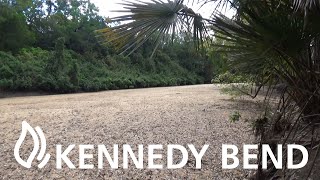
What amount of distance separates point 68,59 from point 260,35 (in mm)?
21719

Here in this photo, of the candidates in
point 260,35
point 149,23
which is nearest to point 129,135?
point 149,23

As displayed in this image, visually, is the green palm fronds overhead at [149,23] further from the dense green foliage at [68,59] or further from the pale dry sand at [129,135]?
the dense green foliage at [68,59]

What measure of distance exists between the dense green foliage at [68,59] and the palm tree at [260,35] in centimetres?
904

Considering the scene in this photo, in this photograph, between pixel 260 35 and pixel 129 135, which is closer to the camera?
pixel 260 35

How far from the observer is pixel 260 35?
7.81 ft

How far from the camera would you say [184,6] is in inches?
A: 106

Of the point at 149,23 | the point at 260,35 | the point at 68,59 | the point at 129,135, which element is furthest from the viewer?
the point at 68,59

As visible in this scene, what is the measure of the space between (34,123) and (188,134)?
315 cm

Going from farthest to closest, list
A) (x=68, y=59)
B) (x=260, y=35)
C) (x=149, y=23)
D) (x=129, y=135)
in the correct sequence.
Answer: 1. (x=68, y=59)
2. (x=129, y=135)
3. (x=149, y=23)
4. (x=260, y=35)

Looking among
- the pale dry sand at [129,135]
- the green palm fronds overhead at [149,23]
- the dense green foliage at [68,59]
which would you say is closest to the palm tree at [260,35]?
the green palm fronds overhead at [149,23]

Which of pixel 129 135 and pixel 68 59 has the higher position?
pixel 68 59

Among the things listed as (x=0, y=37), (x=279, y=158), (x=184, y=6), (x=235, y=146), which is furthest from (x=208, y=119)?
(x=0, y=37)

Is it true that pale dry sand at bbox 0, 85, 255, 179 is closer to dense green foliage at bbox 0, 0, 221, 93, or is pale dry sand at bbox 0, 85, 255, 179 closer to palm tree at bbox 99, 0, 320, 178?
palm tree at bbox 99, 0, 320, 178

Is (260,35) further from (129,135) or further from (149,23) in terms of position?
(129,135)
